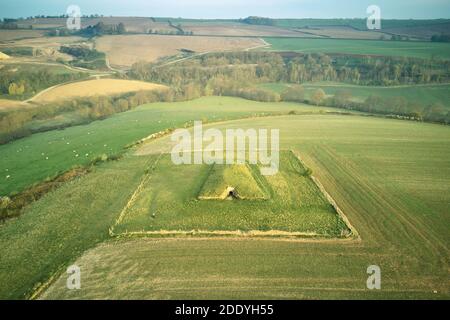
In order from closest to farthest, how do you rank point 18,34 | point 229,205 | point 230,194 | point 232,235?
point 232,235 → point 229,205 → point 230,194 → point 18,34

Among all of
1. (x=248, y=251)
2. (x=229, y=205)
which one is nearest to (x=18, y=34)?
(x=229, y=205)

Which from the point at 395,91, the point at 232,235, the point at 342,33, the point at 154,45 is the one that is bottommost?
the point at 232,235

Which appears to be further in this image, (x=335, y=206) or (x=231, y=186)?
(x=231, y=186)

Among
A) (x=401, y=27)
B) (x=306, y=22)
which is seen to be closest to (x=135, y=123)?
(x=401, y=27)

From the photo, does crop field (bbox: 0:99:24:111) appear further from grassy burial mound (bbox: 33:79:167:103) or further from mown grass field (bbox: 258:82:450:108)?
mown grass field (bbox: 258:82:450:108)

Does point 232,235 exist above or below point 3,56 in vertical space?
below

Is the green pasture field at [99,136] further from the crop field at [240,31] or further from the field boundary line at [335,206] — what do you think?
the crop field at [240,31]

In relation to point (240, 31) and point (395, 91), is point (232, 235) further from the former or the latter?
point (240, 31)

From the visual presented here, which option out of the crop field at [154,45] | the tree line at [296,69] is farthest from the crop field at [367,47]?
the crop field at [154,45]

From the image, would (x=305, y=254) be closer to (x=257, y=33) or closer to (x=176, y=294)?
(x=176, y=294)
